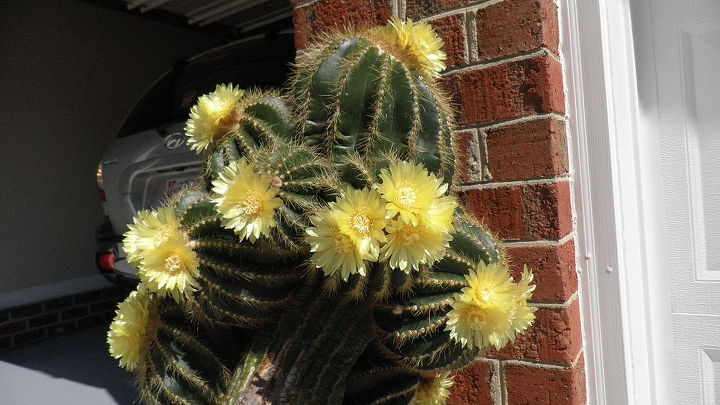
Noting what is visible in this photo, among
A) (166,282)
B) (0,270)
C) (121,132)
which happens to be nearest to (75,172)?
(0,270)

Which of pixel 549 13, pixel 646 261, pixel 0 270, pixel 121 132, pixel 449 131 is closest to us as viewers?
pixel 449 131

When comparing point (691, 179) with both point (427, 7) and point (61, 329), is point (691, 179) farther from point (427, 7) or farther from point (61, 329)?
point (61, 329)

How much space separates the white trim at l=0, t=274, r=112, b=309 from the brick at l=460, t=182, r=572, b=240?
13.9ft

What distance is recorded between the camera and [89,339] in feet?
14.2

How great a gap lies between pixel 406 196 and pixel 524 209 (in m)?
0.57

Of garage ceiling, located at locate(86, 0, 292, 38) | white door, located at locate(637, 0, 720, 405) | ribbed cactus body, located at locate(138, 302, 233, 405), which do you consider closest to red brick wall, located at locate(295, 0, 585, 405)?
white door, located at locate(637, 0, 720, 405)

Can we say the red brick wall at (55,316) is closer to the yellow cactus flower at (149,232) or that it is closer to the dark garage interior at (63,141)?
the dark garage interior at (63,141)

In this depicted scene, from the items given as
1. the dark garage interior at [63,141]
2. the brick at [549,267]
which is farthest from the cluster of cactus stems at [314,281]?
the dark garage interior at [63,141]

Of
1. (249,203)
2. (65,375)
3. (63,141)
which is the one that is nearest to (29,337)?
(65,375)

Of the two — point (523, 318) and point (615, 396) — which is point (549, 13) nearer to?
point (523, 318)

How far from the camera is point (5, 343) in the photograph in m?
4.16

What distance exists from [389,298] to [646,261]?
31.2 inches

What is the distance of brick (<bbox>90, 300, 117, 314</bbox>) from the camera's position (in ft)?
15.6

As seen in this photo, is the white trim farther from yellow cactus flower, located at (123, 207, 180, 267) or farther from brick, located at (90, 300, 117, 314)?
yellow cactus flower, located at (123, 207, 180, 267)
